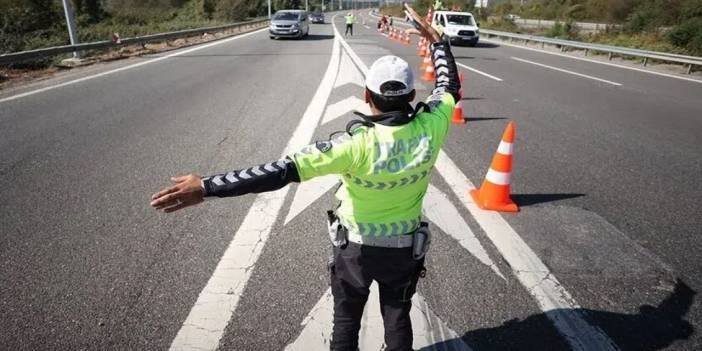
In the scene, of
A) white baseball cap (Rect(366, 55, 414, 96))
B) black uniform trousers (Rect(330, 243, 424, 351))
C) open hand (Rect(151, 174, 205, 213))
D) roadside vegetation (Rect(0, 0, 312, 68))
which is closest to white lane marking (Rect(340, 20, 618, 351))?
black uniform trousers (Rect(330, 243, 424, 351))

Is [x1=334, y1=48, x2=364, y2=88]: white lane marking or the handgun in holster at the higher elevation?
the handgun in holster

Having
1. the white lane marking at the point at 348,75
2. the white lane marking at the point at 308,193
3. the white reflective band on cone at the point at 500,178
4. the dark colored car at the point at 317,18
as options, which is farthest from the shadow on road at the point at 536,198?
the dark colored car at the point at 317,18

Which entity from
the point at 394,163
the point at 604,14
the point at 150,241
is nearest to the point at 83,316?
the point at 150,241

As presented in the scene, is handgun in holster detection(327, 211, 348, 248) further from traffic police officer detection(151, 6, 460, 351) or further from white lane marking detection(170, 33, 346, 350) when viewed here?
white lane marking detection(170, 33, 346, 350)

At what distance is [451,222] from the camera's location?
408cm

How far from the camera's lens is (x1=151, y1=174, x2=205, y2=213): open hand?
1.89 metres

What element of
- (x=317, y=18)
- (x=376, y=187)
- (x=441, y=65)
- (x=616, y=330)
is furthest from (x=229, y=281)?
(x=317, y=18)

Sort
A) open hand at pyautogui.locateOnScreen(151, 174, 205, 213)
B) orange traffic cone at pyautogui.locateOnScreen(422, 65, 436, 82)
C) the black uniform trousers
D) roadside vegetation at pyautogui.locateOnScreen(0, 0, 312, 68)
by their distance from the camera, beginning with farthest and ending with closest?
roadside vegetation at pyautogui.locateOnScreen(0, 0, 312, 68) → orange traffic cone at pyautogui.locateOnScreen(422, 65, 436, 82) → the black uniform trousers → open hand at pyautogui.locateOnScreen(151, 174, 205, 213)

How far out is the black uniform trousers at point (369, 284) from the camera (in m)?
2.16

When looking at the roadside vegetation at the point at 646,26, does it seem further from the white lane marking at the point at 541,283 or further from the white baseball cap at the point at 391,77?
the white baseball cap at the point at 391,77

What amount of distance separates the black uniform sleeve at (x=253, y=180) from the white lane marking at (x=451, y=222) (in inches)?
83.0

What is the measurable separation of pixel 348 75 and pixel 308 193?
840 centimetres

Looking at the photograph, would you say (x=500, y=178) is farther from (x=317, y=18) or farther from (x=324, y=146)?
(x=317, y=18)

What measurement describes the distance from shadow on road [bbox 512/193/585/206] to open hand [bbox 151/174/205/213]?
3.62m
